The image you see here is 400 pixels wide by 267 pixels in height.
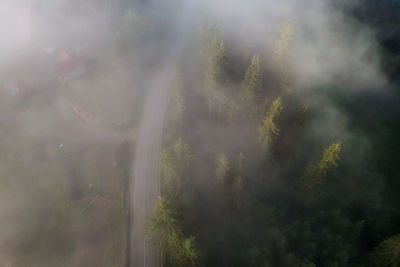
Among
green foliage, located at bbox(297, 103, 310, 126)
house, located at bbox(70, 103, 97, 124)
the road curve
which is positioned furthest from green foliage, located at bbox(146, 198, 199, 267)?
house, located at bbox(70, 103, 97, 124)

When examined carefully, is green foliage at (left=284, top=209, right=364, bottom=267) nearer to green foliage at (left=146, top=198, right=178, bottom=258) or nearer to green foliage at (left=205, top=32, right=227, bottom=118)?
green foliage at (left=146, top=198, right=178, bottom=258)

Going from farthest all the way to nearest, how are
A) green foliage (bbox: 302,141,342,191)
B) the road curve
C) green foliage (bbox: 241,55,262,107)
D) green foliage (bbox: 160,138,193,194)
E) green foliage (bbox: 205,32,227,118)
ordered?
green foliage (bbox: 205,32,227,118)
green foliage (bbox: 241,55,262,107)
the road curve
green foliage (bbox: 160,138,193,194)
green foliage (bbox: 302,141,342,191)

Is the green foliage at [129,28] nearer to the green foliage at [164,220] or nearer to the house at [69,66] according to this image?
the house at [69,66]

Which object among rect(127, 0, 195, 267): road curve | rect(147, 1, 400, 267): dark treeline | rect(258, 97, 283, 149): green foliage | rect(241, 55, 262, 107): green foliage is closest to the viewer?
rect(147, 1, 400, 267): dark treeline

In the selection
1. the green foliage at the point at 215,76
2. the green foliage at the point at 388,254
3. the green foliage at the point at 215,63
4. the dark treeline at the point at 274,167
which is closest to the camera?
the green foliage at the point at 388,254

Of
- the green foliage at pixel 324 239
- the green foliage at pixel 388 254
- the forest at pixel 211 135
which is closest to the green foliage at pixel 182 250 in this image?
the forest at pixel 211 135

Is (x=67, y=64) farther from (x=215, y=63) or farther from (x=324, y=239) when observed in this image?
(x=324, y=239)

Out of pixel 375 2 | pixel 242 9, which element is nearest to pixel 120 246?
pixel 242 9
